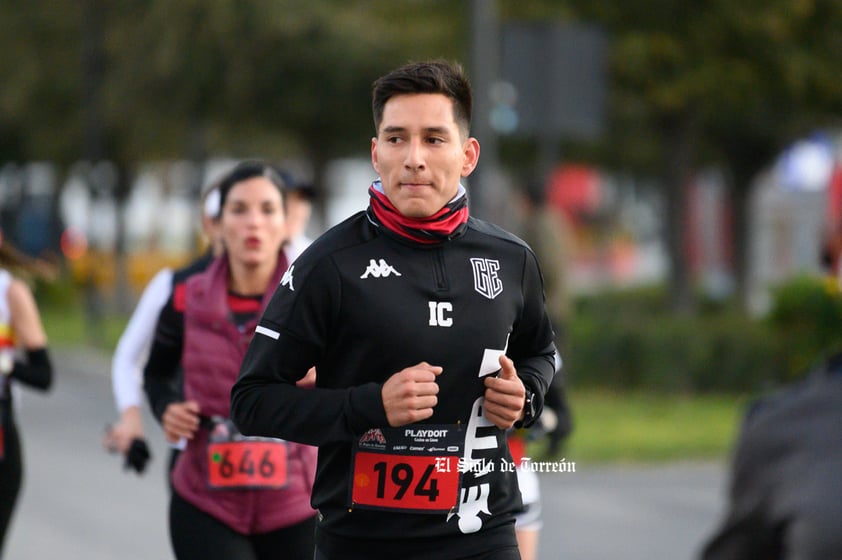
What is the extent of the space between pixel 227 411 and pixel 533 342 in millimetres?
1442

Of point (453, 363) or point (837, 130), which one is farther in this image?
point (837, 130)

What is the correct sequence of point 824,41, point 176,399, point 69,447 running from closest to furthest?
point 176,399
point 69,447
point 824,41

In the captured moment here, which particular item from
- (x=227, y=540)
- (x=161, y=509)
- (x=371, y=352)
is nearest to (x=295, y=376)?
(x=371, y=352)

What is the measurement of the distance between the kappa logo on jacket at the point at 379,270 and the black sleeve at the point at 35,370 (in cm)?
299

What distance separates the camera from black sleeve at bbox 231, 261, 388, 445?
357 centimetres

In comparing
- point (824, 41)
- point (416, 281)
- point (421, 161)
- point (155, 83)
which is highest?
point (155, 83)

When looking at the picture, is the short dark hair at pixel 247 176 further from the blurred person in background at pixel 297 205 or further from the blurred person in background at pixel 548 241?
the blurred person in background at pixel 548 241

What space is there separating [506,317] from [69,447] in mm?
10060

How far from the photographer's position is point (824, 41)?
17.4 m

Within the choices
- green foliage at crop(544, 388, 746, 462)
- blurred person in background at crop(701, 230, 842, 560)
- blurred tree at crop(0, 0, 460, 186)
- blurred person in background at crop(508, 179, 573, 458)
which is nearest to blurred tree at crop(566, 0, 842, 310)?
blurred tree at crop(0, 0, 460, 186)

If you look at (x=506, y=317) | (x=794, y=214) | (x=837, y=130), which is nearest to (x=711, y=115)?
(x=837, y=130)

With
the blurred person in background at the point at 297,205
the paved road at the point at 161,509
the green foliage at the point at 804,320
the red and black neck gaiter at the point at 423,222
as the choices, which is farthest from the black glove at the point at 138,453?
the green foliage at the point at 804,320

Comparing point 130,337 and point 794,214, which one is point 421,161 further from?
point 794,214

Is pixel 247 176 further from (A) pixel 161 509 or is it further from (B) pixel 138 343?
(A) pixel 161 509
